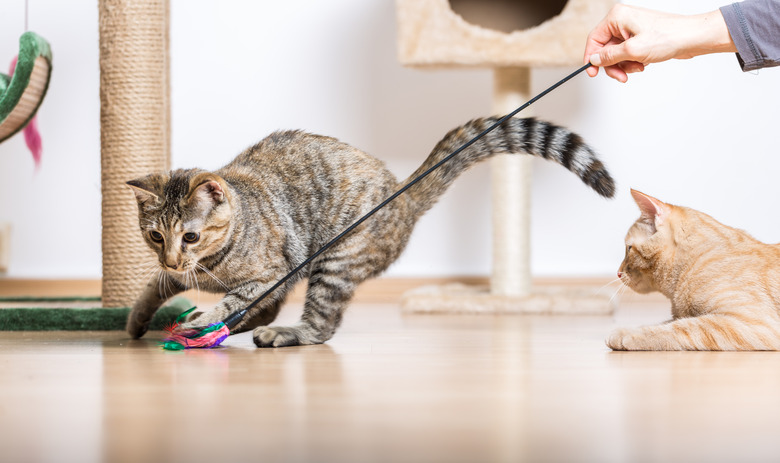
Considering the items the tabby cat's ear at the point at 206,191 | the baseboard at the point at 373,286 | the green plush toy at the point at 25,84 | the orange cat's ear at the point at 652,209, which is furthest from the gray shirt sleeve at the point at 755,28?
the green plush toy at the point at 25,84

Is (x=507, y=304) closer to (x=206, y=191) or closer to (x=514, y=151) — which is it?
(x=514, y=151)

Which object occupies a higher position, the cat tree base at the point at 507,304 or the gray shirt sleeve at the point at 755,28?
the gray shirt sleeve at the point at 755,28

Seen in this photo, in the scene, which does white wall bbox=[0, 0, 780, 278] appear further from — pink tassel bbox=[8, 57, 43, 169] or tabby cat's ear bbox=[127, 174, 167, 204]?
tabby cat's ear bbox=[127, 174, 167, 204]

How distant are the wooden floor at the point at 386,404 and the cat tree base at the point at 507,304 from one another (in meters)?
0.91

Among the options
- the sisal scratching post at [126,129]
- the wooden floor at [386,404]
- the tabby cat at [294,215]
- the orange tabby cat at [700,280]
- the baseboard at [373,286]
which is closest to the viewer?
the wooden floor at [386,404]

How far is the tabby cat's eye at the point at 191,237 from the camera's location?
165 cm

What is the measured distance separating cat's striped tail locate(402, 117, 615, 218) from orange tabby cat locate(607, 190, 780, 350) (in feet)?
0.35

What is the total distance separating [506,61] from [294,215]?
1.13m

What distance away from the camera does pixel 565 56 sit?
2.59 meters

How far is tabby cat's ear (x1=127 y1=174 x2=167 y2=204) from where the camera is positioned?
64.5 inches

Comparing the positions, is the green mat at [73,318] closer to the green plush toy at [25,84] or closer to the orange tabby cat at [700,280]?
the green plush toy at [25,84]

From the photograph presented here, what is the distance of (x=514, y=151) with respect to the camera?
71.0 inches

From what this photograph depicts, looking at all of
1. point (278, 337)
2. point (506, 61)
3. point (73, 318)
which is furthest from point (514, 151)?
point (73, 318)

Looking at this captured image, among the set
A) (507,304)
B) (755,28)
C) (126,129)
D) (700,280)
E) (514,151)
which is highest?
(755,28)
